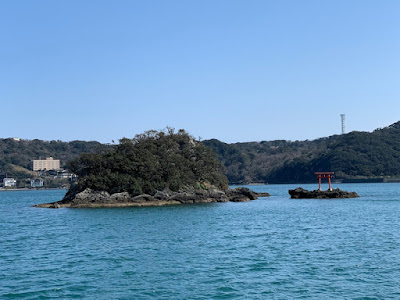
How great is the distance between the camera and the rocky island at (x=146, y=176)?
7575 centimetres

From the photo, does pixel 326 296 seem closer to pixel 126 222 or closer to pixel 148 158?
pixel 126 222

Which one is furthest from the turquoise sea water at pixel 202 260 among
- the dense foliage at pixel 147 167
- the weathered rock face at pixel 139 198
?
the dense foliage at pixel 147 167

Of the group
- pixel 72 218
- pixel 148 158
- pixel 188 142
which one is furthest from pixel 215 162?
pixel 72 218

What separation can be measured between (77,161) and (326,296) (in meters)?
62.9

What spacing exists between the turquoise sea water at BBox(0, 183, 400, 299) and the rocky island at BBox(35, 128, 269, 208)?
84.4 ft

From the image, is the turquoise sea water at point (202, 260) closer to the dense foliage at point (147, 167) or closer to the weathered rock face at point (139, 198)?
the weathered rock face at point (139, 198)

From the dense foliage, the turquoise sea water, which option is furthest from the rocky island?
the turquoise sea water

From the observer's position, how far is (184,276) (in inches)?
987

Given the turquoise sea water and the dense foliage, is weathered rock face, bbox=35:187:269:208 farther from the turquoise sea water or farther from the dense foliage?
the turquoise sea water

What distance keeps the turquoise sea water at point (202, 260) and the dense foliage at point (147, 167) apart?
26784mm

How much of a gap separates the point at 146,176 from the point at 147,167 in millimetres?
1346

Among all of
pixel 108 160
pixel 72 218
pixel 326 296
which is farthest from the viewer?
pixel 108 160

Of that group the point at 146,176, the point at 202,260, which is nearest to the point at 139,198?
the point at 146,176

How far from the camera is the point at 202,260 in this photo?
95.9 feet
